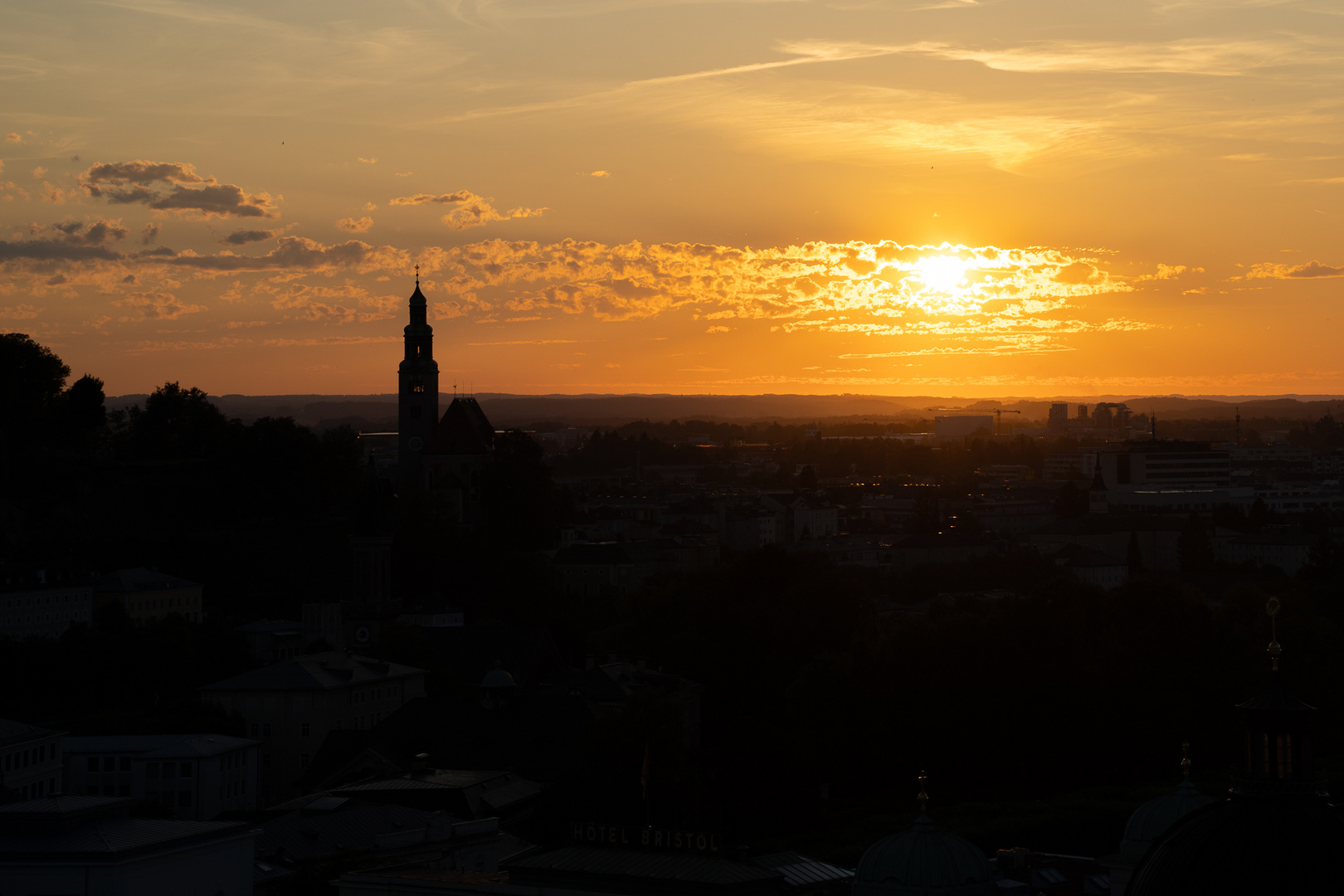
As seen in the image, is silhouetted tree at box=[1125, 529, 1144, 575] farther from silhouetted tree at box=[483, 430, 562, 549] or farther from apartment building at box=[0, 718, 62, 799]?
apartment building at box=[0, 718, 62, 799]

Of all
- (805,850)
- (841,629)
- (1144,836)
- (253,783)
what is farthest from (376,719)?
(1144,836)

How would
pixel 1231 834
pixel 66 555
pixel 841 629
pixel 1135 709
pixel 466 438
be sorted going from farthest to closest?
1. pixel 466 438
2. pixel 66 555
3. pixel 841 629
4. pixel 1135 709
5. pixel 1231 834

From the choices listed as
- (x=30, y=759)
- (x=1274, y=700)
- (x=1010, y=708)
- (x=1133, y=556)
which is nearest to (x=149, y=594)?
(x=30, y=759)

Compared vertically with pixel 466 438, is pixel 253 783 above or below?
below

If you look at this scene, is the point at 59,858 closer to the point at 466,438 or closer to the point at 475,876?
the point at 475,876

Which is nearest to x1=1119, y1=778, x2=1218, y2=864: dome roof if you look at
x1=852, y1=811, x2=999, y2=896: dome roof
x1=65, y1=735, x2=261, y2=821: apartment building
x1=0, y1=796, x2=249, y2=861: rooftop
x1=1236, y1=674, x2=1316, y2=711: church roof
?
x1=852, y1=811, x2=999, y2=896: dome roof

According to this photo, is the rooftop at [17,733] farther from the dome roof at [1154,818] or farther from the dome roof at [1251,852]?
the dome roof at [1251,852]
